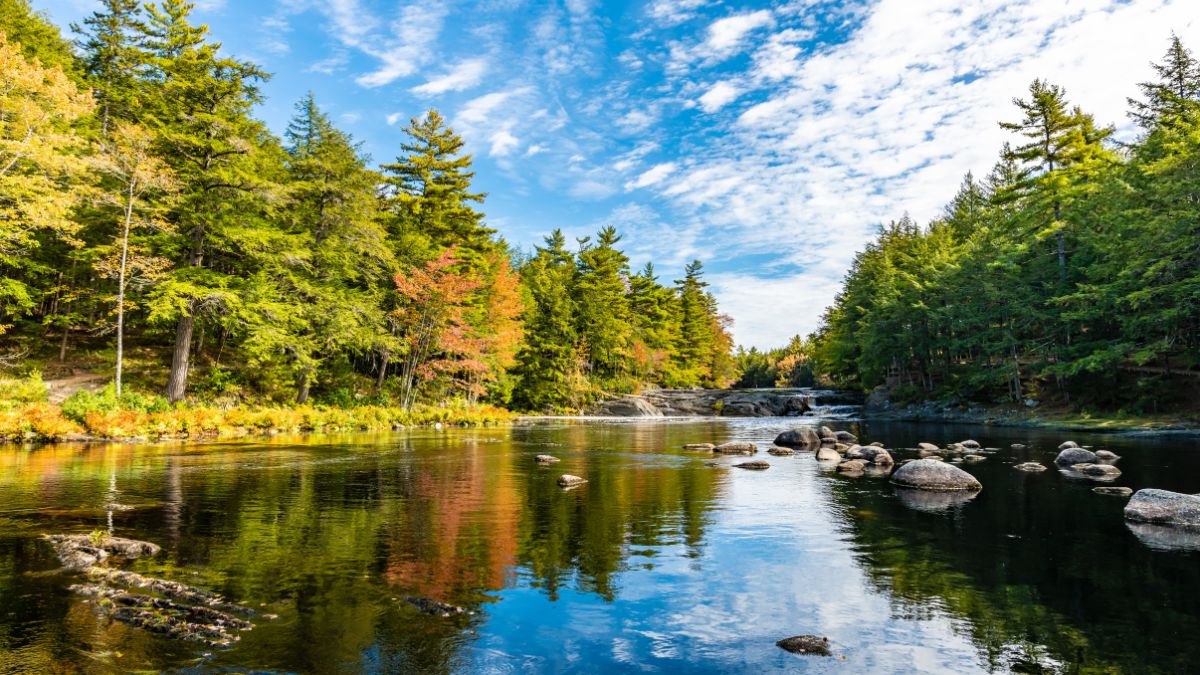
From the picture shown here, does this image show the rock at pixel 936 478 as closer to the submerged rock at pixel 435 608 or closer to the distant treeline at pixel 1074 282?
the submerged rock at pixel 435 608

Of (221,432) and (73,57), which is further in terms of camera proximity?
(73,57)

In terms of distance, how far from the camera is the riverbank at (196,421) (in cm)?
1847

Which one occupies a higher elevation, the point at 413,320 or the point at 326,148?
the point at 326,148

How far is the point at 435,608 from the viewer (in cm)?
538

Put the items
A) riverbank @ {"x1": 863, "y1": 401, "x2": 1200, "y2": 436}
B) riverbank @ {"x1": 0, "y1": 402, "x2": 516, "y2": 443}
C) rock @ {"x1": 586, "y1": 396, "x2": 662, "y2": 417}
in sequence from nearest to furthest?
riverbank @ {"x1": 0, "y1": 402, "x2": 516, "y2": 443} → riverbank @ {"x1": 863, "y1": 401, "x2": 1200, "y2": 436} → rock @ {"x1": 586, "y1": 396, "x2": 662, "y2": 417}

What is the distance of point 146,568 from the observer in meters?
6.35

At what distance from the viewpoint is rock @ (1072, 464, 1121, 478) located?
1398 centimetres

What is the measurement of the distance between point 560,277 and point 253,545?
45185 millimetres

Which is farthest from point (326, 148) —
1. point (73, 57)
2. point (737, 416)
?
point (737, 416)

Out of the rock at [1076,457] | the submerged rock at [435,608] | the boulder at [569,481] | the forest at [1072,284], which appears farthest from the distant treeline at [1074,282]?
the submerged rock at [435,608]

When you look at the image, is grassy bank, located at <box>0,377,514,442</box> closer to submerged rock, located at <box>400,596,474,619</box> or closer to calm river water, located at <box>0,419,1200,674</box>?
calm river water, located at <box>0,419,1200,674</box>

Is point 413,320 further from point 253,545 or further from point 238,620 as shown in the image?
point 238,620

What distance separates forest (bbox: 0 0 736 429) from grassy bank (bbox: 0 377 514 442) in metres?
0.30

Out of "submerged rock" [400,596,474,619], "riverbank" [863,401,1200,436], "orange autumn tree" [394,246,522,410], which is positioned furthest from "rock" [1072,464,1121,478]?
"orange autumn tree" [394,246,522,410]
